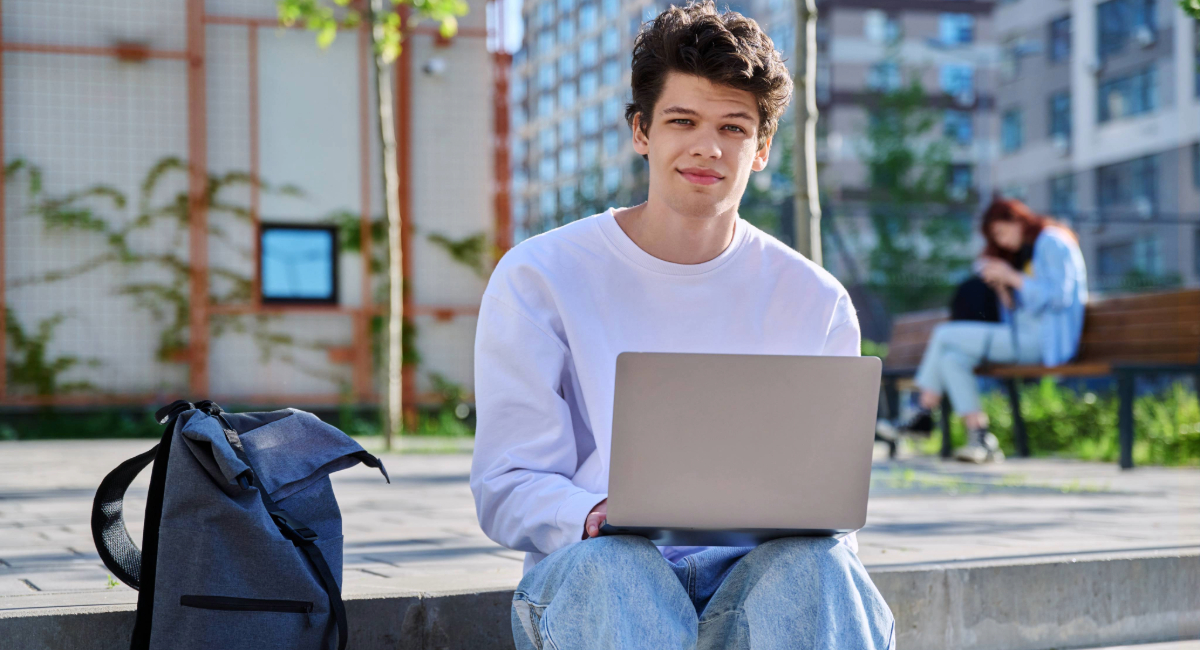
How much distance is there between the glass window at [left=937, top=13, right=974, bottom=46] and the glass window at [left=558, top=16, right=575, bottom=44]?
1791 inches

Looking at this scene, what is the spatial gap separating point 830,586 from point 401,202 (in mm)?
10467

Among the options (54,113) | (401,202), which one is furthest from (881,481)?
(54,113)

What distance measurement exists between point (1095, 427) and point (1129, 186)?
37.9 metres

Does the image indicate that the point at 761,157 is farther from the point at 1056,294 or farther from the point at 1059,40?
the point at 1059,40

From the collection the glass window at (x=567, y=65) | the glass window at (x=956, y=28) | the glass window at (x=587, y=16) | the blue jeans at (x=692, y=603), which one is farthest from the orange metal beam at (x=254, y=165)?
the glass window at (x=567, y=65)

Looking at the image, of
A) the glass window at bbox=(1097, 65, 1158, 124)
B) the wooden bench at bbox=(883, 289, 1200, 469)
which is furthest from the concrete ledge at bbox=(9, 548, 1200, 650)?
the glass window at bbox=(1097, 65, 1158, 124)

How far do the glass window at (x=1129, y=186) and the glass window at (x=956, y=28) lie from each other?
20.6 metres

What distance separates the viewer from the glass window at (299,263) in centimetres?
1206

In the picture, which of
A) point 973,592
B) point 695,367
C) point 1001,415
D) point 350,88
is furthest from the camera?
point 350,88

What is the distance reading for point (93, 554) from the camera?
3.52 metres

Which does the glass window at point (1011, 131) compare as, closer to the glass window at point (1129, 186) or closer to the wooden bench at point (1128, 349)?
the glass window at point (1129, 186)

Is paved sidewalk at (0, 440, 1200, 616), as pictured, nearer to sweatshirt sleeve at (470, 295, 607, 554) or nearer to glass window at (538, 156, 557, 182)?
sweatshirt sleeve at (470, 295, 607, 554)

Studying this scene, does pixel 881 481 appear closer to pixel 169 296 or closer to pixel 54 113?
pixel 169 296

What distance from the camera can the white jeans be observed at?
7.91 m
